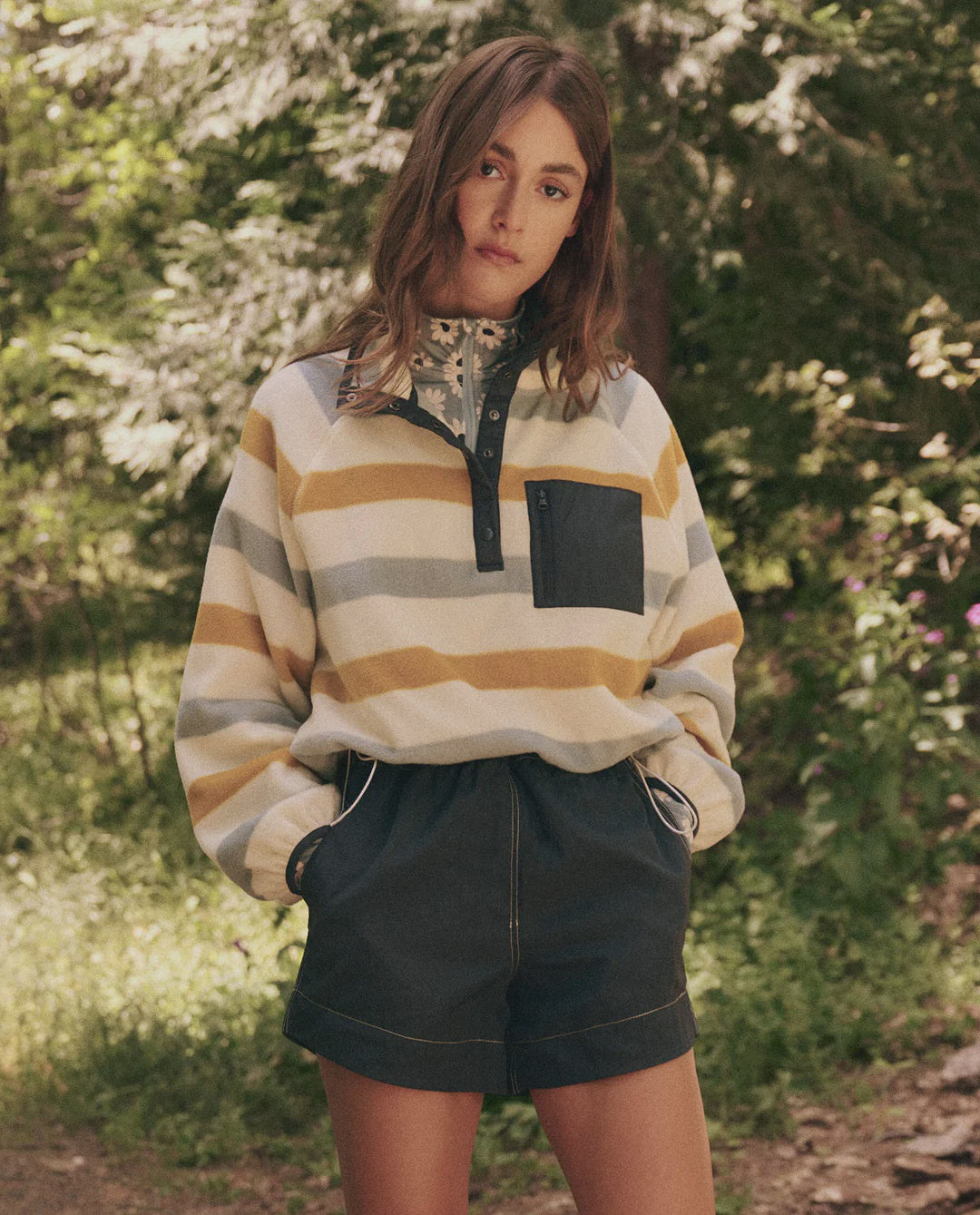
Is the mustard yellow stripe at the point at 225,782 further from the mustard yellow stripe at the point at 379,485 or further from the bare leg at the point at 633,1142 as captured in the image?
the bare leg at the point at 633,1142

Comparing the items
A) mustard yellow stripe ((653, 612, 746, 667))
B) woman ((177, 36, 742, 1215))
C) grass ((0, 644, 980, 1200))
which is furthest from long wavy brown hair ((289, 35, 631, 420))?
grass ((0, 644, 980, 1200))

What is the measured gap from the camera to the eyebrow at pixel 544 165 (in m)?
1.68

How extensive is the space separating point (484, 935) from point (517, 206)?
89 cm

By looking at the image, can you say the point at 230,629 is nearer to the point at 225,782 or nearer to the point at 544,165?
the point at 225,782

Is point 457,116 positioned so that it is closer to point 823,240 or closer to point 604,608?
point 604,608

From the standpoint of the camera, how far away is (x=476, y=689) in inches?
63.3

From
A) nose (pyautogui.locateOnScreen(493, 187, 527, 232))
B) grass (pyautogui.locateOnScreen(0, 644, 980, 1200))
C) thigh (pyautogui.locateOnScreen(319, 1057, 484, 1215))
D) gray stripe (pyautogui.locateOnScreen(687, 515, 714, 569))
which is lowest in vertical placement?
grass (pyautogui.locateOnScreen(0, 644, 980, 1200))

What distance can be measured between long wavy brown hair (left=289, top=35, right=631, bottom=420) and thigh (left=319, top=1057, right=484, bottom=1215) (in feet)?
2.68

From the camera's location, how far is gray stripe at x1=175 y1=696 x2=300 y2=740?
5.60 feet

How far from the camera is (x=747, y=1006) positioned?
3.70 meters

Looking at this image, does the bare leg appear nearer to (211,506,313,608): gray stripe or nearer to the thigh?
the thigh

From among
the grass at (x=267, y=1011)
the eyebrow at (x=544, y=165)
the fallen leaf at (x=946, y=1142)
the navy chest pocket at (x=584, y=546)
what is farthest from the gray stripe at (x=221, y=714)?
the fallen leaf at (x=946, y=1142)

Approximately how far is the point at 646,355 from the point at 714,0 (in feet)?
4.34

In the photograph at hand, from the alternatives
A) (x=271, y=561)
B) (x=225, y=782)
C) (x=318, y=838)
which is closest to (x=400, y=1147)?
(x=318, y=838)
